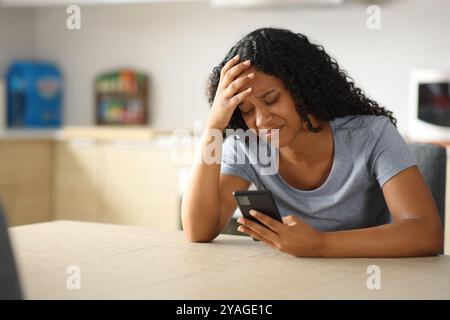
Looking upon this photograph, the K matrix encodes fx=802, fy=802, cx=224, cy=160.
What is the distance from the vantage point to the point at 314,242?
4.56ft

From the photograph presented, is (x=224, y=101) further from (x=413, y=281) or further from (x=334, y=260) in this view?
(x=413, y=281)

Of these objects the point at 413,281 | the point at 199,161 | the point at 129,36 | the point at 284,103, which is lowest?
the point at 413,281

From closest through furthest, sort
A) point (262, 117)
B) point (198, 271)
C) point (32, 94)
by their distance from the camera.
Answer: point (198, 271), point (262, 117), point (32, 94)

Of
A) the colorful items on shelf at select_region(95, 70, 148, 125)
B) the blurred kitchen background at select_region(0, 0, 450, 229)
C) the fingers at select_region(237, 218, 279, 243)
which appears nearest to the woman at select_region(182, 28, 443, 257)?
the fingers at select_region(237, 218, 279, 243)

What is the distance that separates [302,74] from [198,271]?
554 mm

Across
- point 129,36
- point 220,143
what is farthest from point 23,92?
point 220,143

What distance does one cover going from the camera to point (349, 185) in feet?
5.36

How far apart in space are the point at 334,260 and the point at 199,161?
0.41m

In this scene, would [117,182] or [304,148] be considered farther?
[117,182]

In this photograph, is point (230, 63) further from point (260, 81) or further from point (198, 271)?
point (198, 271)

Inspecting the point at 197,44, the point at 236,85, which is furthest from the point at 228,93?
the point at 197,44

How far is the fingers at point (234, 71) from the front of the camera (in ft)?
5.25

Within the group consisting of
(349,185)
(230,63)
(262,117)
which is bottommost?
(349,185)

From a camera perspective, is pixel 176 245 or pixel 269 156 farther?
pixel 269 156
